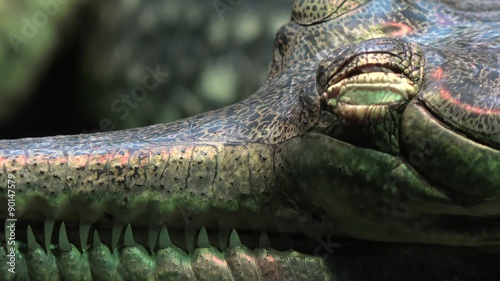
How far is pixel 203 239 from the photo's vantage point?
56.6 inches

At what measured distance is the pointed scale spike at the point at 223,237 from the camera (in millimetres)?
1438

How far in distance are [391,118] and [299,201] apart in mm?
223

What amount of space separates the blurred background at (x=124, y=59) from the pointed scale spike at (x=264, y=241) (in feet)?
3.87

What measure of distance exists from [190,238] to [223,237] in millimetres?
53

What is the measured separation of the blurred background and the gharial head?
3.96ft

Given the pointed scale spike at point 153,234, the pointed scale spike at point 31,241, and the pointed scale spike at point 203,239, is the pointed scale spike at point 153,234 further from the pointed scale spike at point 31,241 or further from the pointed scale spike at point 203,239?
the pointed scale spike at point 31,241

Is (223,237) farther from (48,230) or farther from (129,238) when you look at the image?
(48,230)

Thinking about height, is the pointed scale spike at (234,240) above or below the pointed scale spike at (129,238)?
below

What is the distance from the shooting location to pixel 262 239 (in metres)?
1.45

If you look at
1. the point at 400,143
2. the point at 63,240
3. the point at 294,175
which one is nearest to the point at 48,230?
the point at 63,240

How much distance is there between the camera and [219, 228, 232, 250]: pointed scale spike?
1.44 m

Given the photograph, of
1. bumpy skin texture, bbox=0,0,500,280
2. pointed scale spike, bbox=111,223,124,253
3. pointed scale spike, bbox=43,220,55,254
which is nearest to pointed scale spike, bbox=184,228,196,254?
bumpy skin texture, bbox=0,0,500,280

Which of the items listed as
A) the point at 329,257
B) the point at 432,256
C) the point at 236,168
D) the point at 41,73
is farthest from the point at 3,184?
the point at 41,73

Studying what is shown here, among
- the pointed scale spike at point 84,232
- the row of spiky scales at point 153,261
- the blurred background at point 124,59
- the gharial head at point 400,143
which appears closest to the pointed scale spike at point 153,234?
the row of spiky scales at point 153,261
